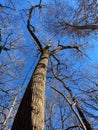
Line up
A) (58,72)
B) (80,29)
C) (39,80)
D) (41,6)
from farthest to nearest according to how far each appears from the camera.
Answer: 1. (58,72)
2. (41,6)
3. (80,29)
4. (39,80)

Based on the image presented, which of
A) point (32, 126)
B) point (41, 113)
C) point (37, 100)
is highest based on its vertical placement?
point (37, 100)

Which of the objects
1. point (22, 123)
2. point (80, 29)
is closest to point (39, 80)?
point (22, 123)

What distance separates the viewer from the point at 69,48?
8.37 metres

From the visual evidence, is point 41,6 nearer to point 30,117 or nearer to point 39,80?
point 39,80

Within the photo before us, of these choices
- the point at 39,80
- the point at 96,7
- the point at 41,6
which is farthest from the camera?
the point at 41,6

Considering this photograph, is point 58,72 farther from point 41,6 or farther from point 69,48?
point 41,6

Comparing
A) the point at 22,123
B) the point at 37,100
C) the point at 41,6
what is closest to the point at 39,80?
the point at 37,100

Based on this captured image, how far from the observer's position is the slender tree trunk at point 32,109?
2.92 metres

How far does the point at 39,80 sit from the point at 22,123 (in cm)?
152

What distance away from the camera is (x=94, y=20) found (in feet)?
22.5

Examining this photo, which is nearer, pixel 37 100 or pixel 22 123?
pixel 22 123

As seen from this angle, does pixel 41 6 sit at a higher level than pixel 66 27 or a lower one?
higher

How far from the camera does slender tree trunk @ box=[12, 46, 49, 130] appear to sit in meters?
2.92

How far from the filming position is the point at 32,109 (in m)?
3.27
